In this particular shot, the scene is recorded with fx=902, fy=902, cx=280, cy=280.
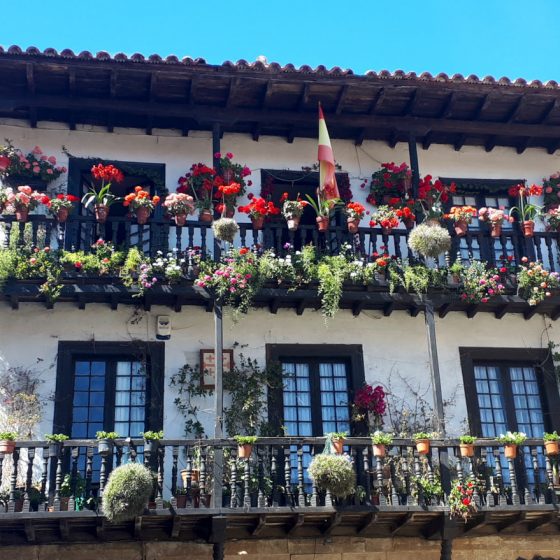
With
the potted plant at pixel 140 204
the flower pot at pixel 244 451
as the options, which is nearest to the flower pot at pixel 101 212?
the potted plant at pixel 140 204

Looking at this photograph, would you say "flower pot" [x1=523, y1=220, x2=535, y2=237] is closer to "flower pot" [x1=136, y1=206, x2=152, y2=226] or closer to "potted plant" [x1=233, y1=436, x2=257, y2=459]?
"potted plant" [x1=233, y1=436, x2=257, y2=459]

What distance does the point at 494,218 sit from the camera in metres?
14.8

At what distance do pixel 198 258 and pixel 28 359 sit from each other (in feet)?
10.1

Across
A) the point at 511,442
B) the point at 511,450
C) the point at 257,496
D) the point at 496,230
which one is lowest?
the point at 257,496

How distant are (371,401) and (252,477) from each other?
2.50 m

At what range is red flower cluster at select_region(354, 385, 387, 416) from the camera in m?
14.2

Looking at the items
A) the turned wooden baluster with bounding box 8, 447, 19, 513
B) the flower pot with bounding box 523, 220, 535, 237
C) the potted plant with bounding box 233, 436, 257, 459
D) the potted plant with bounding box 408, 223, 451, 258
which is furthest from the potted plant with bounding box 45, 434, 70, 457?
the flower pot with bounding box 523, 220, 535, 237

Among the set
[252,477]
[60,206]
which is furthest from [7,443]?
[60,206]

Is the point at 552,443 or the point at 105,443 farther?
the point at 552,443

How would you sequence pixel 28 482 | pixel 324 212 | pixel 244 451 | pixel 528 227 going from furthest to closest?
1. pixel 528 227
2. pixel 324 212
3. pixel 244 451
4. pixel 28 482

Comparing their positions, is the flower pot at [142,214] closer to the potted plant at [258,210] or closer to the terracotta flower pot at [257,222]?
the potted plant at [258,210]

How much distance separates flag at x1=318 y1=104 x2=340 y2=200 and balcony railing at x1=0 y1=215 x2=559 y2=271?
624 mm

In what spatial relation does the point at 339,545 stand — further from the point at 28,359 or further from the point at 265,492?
the point at 28,359

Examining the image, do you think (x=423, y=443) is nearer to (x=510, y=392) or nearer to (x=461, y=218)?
(x=510, y=392)
